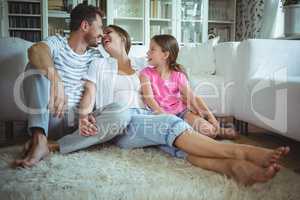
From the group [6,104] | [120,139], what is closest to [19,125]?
[6,104]

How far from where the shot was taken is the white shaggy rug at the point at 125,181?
3.02ft

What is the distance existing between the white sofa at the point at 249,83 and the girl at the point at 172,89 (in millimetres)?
244

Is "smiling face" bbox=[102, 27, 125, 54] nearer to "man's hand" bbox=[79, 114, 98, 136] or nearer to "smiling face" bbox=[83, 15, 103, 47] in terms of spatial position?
"smiling face" bbox=[83, 15, 103, 47]

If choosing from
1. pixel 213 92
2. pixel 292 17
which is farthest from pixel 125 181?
pixel 292 17

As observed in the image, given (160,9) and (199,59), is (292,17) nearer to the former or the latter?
(199,59)

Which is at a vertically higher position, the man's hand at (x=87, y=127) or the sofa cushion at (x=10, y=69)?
the sofa cushion at (x=10, y=69)

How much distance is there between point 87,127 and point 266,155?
2.30 ft

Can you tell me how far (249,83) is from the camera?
179cm

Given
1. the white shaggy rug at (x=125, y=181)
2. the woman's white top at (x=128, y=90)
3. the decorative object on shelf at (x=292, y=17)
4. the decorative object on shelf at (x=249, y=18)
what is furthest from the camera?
the decorative object on shelf at (x=249, y=18)

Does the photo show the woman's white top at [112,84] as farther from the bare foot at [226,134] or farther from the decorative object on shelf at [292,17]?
the decorative object on shelf at [292,17]

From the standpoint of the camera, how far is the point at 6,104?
1.72 m

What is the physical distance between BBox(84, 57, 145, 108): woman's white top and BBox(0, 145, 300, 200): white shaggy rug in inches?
12.3

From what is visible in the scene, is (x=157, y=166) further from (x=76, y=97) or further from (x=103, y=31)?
(x=103, y=31)

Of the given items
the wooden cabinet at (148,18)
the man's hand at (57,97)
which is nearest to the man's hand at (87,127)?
the man's hand at (57,97)
